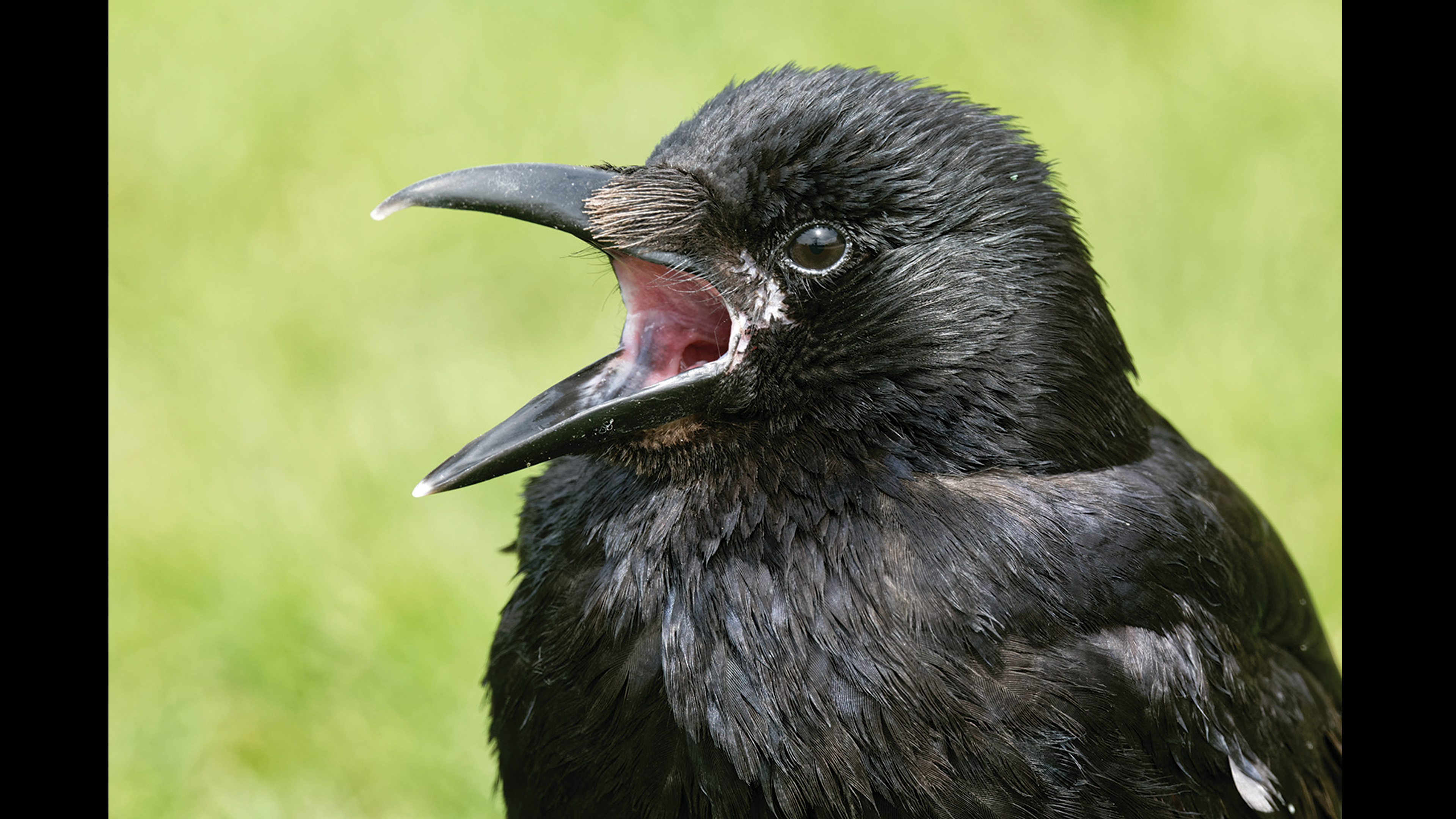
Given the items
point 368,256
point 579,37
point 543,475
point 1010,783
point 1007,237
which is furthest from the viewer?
point 579,37

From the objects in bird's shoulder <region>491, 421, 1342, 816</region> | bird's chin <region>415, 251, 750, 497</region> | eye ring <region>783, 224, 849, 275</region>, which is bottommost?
bird's shoulder <region>491, 421, 1342, 816</region>

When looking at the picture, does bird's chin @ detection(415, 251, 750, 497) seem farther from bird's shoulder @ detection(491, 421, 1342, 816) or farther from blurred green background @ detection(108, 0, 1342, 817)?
blurred green background @ detection(108, 0, 1342, 817)

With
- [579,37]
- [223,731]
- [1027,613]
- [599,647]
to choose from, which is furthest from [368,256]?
[1027,613]

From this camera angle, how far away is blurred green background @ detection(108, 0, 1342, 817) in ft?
16.5

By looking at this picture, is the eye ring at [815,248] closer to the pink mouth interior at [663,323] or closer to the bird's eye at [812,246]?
the bird's eye at [812,246]

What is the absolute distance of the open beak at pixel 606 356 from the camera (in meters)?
2.84

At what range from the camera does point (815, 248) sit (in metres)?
2.87

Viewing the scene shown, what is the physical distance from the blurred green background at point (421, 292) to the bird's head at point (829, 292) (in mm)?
2384

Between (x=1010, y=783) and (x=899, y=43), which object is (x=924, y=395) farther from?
(x=899, y=43)

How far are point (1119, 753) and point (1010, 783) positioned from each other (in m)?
0.25

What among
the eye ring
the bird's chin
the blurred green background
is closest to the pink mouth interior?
the bird's chin

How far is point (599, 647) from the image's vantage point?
2984mm

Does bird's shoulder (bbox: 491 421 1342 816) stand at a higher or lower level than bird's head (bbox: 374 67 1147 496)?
lower

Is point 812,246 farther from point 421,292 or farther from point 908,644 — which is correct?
point 421,292
